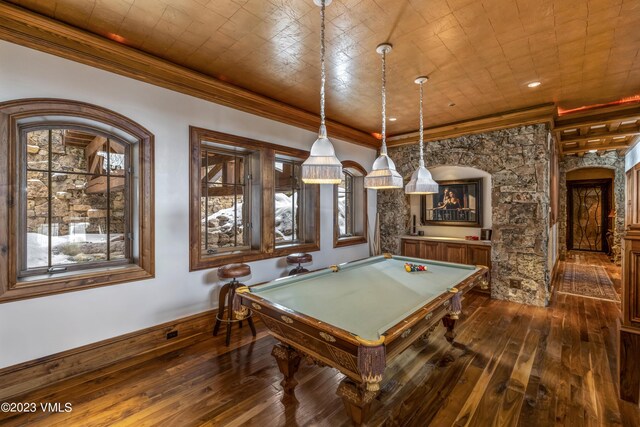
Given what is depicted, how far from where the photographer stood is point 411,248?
5609 millimetres

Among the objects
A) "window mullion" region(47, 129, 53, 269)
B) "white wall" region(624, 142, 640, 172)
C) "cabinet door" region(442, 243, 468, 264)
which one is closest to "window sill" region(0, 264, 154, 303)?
"window mullion" region(47, 129, 53, 269)

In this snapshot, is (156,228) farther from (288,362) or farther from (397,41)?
(397,41)

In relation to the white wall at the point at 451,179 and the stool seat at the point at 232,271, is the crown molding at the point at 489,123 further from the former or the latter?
the stool seat at the point at 232,271

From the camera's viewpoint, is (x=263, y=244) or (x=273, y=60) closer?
(x=273, y=60)

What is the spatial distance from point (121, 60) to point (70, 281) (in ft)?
6.93

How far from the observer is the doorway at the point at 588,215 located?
8.41 meters

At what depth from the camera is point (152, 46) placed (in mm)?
2578

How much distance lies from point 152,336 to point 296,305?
193 cm

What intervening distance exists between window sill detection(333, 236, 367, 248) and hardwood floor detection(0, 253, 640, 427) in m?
2.26

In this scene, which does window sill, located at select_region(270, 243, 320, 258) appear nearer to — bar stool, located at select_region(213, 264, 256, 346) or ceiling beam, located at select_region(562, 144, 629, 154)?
bar stool, located at select_region(213, 264, 256, 346)

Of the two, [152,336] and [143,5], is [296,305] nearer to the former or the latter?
[152,336]

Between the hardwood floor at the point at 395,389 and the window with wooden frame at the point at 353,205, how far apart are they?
290cm

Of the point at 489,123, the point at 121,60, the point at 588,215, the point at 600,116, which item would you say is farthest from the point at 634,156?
the point at 121,60

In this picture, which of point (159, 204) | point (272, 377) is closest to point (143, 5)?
point (159, 204)
